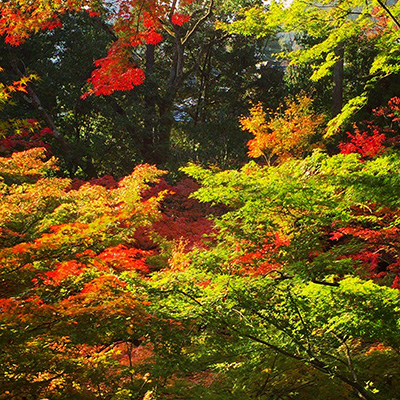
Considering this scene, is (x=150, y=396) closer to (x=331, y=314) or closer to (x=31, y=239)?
(x=331, y=314)

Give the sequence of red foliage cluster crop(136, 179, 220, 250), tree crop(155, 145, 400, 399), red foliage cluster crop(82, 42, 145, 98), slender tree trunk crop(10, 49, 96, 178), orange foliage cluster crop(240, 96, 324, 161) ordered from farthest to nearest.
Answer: slender tree trunk crop(10, 49, 96, 178), orange foliage cluster crop(240, 96, 324, 161), red foliage cluster crop(82, 42, 145, 98), red foliage cluster crop(136, 179, 220, 250), tree crop(155, 145, 400, 399)

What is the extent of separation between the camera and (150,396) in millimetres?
3576

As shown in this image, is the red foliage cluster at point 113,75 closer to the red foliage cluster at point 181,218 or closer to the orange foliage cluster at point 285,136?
the red foliage cluster at point 181,218

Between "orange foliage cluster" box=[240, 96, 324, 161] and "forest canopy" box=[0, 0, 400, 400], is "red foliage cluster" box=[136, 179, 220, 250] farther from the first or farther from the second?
"orange foliage cluster" box=[240, 96, 324, 161]

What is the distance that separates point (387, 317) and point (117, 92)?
15.6 meters

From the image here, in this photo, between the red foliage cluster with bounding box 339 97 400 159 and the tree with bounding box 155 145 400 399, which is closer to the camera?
the tree with bounding box 155 145 400 399

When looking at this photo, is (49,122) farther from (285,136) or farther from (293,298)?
(293,298)

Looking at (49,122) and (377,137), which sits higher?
(49,122)

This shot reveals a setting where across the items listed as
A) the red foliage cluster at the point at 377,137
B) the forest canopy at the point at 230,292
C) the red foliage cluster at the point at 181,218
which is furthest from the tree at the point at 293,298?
the red foliage cluster at the point at 181,218

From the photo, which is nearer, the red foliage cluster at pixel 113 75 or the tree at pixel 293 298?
the tree at pixel 293 298

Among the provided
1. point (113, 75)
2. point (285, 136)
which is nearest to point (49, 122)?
point (113, 75)

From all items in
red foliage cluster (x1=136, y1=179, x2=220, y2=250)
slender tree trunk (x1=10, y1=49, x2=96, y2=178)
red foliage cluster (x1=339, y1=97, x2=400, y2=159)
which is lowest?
red foliage cluster (x1=136, y1=179, x2=220, y2=250)

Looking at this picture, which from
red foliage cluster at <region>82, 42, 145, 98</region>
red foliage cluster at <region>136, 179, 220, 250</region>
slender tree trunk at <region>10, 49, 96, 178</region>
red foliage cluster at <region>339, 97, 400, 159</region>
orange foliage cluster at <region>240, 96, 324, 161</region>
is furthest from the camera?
slender tree trunk at <region>10, 49, 96, 178</region>

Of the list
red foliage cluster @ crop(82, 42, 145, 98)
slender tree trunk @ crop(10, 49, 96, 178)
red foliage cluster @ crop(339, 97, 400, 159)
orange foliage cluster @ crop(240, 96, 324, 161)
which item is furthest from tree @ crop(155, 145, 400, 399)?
slender tree trunk @ crop(10, 49, 96, 178)
